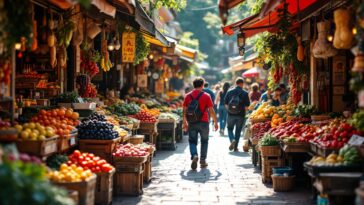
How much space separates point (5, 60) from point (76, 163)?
198 centimetres

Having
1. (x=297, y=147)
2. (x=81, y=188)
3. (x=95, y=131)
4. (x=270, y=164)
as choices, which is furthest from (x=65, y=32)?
(x=297, y=147)

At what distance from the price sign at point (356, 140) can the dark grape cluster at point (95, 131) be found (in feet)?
13.6

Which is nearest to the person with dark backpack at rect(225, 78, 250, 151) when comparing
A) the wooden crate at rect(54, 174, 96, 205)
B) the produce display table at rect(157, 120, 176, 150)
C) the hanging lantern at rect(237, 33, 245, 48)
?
the hanging lantern at rect(237, 33, 245, 48)

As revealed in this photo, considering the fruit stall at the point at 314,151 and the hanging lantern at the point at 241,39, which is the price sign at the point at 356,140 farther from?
the hanging lantern at the point at 241,39

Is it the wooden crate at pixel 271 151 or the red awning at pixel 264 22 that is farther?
the red awning at pixel 264 22

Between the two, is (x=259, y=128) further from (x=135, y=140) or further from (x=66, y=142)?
(x=66, y=142)

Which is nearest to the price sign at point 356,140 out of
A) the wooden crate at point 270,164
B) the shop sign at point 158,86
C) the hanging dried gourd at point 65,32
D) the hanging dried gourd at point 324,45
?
the hanging dried gourd at point 324,45

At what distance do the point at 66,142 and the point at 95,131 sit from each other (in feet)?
3.42

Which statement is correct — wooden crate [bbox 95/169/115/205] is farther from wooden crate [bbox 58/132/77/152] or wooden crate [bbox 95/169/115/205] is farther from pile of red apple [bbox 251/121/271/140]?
pile of red apple [bbox 251/121/271/140]

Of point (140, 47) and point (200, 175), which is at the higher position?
point (140, 47)

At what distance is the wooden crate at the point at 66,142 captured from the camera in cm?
930

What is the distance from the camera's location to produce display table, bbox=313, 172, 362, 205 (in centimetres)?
756

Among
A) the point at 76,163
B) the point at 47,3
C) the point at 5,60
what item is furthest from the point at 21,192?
the point at 47,3

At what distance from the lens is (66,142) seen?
967 cm
